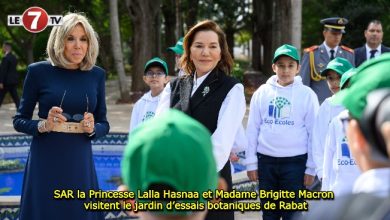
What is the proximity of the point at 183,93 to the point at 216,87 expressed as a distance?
198mm

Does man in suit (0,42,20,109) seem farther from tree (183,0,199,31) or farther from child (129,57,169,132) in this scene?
tree (183,0,199,31)

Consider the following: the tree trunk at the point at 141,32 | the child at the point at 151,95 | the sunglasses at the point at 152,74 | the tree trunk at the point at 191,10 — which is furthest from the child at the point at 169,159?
the tree trunk at the point at 191,10

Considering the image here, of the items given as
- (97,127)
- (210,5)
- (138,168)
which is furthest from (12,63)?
(210,5)

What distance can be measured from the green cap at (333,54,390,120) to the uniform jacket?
5124 mm

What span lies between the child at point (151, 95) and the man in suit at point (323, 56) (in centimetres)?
163

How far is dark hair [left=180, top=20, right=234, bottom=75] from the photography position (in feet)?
12.3

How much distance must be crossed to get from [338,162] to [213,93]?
3.83ft

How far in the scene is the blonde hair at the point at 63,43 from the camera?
4.01 metres

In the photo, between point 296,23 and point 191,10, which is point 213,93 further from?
point 191,10

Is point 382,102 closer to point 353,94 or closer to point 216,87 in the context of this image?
point 353,94

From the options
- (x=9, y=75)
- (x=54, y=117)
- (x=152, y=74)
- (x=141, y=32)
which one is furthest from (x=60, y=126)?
(x=141, y=32)

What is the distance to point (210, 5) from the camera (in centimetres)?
3553

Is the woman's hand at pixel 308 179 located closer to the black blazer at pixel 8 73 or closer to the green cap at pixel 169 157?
the green cap at pixel 169 157

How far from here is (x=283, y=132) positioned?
520 cm
